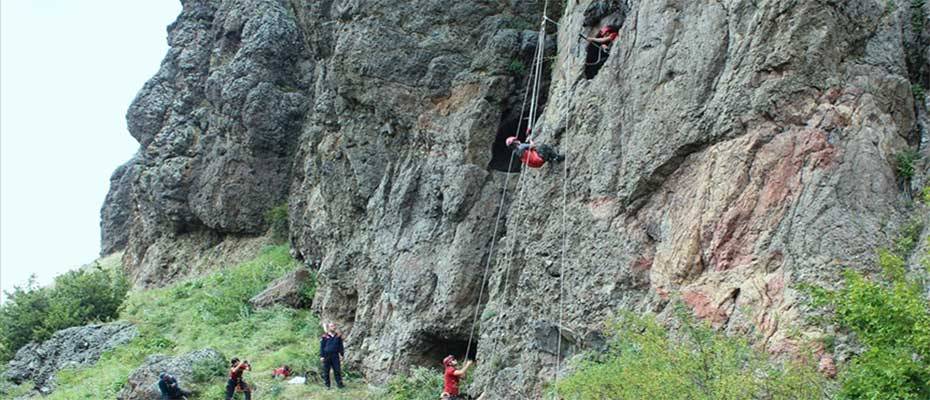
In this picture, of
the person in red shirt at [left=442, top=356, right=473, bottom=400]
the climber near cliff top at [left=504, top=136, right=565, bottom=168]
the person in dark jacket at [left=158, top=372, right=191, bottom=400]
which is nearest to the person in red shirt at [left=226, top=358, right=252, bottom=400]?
the person in dark jacket at [left=158, top=372, right=191, bottom=400]

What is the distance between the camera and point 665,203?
16609mm

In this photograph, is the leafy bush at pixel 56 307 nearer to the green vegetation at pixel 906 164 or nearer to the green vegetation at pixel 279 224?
the green vegetation at pixel 279 224

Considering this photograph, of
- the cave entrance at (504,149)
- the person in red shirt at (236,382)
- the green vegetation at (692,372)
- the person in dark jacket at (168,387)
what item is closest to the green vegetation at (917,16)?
the green vegetation at (692,372)

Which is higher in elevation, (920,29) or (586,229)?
(920,29)

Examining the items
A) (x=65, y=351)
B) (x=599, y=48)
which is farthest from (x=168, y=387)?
(x=599, y=48)

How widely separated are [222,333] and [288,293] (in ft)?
7.83

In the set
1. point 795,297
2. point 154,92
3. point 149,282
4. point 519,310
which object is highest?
point 154,92

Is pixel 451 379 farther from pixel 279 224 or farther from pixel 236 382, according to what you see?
pixel 279 224

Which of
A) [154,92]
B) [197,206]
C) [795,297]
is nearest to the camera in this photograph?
[795,297]

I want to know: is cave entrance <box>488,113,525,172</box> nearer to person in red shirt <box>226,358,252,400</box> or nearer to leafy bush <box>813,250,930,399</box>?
person in red shirt <box>226,358,252,400</box>

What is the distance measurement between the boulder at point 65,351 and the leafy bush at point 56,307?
2.35 feet

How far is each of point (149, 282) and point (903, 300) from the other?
32.7 meters

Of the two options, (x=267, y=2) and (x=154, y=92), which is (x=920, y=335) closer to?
(x=267, y=2)

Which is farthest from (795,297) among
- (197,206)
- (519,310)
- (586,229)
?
(197,206)
